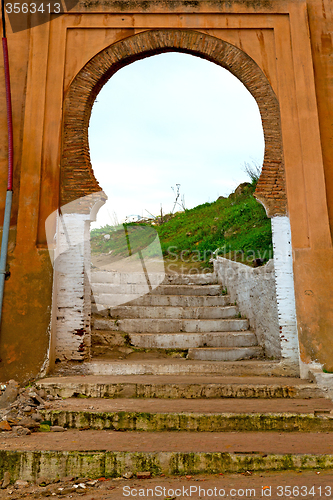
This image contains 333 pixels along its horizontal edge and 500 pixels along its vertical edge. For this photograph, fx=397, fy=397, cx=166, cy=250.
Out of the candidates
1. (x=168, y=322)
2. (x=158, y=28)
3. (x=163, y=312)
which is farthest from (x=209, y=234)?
(x=158, y=28)

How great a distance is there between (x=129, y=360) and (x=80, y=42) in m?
4.93

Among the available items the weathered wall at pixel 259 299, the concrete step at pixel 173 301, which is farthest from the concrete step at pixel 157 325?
the concrete step at pixel 173 301

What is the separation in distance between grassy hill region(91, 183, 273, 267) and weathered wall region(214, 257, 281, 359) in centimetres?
65

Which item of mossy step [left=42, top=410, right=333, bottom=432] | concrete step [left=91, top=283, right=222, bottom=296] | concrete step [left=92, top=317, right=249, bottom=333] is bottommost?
mossy step [left=42, top=410, right=333, bottom=432]

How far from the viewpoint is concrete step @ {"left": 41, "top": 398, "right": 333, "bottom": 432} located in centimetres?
381

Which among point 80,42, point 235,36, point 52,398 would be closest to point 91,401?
point 52,398

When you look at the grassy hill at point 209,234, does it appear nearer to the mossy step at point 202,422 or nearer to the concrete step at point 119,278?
the concrete step at point 119,278

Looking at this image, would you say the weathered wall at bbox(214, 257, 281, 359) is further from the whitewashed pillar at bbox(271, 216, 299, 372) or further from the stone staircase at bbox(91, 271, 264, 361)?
the whitewashed pillar at bbox(271, 216, 299, 372)

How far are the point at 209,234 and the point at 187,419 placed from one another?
10.5 metres

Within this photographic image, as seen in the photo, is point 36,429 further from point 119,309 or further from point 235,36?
point 235,36

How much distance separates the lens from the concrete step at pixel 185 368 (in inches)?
214

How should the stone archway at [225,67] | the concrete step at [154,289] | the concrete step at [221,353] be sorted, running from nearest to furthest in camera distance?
the stone archway at [225,67] < the concrete step at [221,353] < the concrete step at [154,289]

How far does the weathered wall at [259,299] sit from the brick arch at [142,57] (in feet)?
3.98

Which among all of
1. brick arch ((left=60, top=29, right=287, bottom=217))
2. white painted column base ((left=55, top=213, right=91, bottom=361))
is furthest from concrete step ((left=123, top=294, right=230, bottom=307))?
brick arch ((left=60, top=29, right=287, bottom=217))
